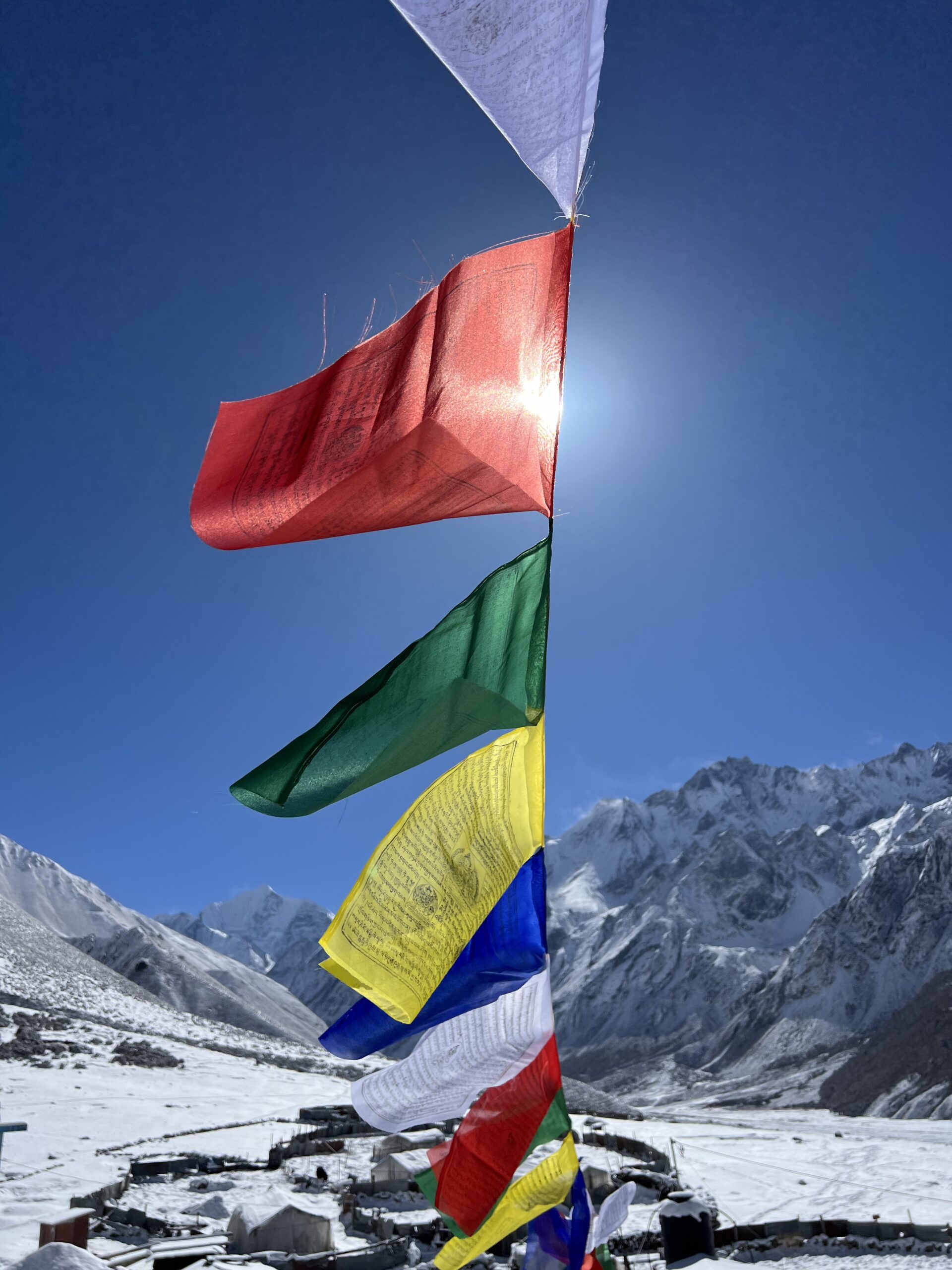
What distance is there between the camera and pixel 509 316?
494 centimetres

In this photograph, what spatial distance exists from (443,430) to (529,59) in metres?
1.85

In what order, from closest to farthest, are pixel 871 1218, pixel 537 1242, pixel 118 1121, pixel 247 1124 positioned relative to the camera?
pixel 537 1242 < pixel 871 1218 < pixel 118 1121 < pixel 247 1124

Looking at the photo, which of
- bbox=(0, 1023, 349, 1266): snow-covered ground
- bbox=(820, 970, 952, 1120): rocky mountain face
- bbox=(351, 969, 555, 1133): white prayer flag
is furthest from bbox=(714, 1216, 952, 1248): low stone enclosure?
bbox=(820, 970, 952, 1120): rocky mountain face

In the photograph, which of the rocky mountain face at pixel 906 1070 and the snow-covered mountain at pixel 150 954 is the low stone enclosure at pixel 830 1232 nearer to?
the rocky mountain face at pixel 906 1070

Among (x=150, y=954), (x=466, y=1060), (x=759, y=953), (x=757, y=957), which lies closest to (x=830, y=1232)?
A: (x=466, y=1060)

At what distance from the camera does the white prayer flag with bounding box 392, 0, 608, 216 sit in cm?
400

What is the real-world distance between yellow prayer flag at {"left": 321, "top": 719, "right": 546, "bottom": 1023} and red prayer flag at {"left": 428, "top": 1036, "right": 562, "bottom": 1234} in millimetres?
1207

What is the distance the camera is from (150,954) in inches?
4380

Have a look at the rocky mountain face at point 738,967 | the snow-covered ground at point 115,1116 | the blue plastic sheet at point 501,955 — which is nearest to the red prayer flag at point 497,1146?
the blue plastic sheet at point 501,955

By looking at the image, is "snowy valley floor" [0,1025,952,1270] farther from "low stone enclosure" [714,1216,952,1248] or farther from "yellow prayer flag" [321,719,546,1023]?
"yellow prayer flag" [321,719,546,1023]

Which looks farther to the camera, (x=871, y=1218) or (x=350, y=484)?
(x=871, y=1218)

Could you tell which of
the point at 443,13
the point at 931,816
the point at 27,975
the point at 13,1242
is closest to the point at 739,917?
the point at 931,816

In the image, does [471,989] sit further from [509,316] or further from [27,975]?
[27,975]

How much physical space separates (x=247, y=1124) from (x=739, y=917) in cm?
14632
